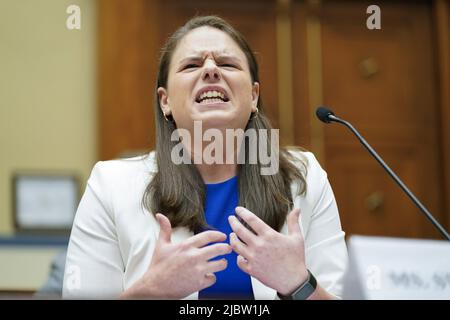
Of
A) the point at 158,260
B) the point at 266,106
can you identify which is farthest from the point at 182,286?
the point at 266,106

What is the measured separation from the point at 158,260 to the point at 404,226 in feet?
5.75

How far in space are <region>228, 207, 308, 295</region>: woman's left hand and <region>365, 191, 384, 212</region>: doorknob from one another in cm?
166

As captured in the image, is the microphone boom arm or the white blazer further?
the white blazer

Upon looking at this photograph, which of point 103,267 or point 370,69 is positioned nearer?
point 103,267

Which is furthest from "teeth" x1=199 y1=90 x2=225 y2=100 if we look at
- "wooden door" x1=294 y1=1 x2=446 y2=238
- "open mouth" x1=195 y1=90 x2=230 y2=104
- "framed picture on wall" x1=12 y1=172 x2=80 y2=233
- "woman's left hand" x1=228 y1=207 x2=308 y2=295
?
"framed picture on wall" x1=12 y1=172 x2=80 y2=233

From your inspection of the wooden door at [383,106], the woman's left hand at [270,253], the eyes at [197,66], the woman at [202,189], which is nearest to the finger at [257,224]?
the woman's left hand at [270,253]

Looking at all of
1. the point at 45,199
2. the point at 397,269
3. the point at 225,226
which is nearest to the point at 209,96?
the point at 225,226

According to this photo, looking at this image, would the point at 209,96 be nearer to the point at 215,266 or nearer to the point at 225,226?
the point at 225,226

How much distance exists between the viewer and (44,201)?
7.90 feet

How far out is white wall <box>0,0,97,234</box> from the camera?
7.89ft

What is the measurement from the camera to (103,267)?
1.05m

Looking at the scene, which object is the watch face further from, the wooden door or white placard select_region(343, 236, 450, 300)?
the wooden door

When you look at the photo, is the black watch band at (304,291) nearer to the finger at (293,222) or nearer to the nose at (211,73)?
the finger at (293,222)

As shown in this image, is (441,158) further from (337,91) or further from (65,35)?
(65,35)
